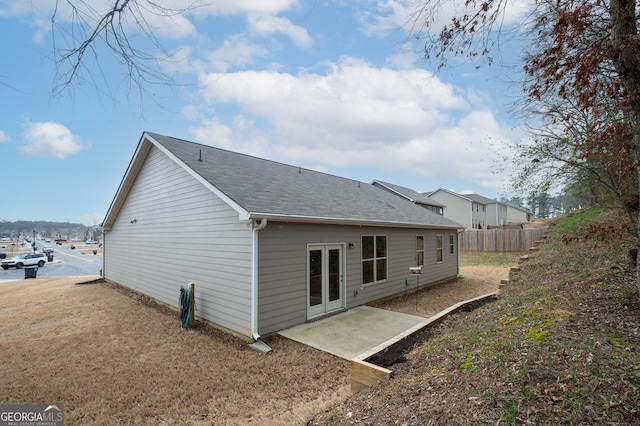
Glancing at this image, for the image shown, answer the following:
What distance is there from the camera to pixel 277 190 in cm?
824

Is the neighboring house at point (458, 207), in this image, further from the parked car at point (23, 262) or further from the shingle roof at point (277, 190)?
the parked car at point (23, 262)

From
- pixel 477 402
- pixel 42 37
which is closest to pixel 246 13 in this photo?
pixel 42 37

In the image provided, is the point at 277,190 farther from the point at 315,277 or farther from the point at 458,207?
the point at 458,207

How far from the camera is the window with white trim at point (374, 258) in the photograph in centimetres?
908

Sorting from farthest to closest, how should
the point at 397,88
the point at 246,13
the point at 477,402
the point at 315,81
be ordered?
the point at 315,81
the point at 397,88
the point at 246,13
the point at 477,402

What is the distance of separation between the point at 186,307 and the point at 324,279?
Answer: 127 inches

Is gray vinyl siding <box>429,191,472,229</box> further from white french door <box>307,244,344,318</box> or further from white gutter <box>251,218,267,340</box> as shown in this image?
white gutter <box>251,218,267,340</box>

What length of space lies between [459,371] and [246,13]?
4284mm

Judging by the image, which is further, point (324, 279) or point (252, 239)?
point (324, 279)

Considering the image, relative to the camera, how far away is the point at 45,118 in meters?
3.15

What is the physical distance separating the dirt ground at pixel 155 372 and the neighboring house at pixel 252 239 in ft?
3.16

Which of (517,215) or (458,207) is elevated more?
(458,207)

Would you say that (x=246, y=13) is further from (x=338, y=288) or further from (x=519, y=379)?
(x=338, y=288)

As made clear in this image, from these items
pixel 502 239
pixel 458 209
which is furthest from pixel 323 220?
pixel 458 209
